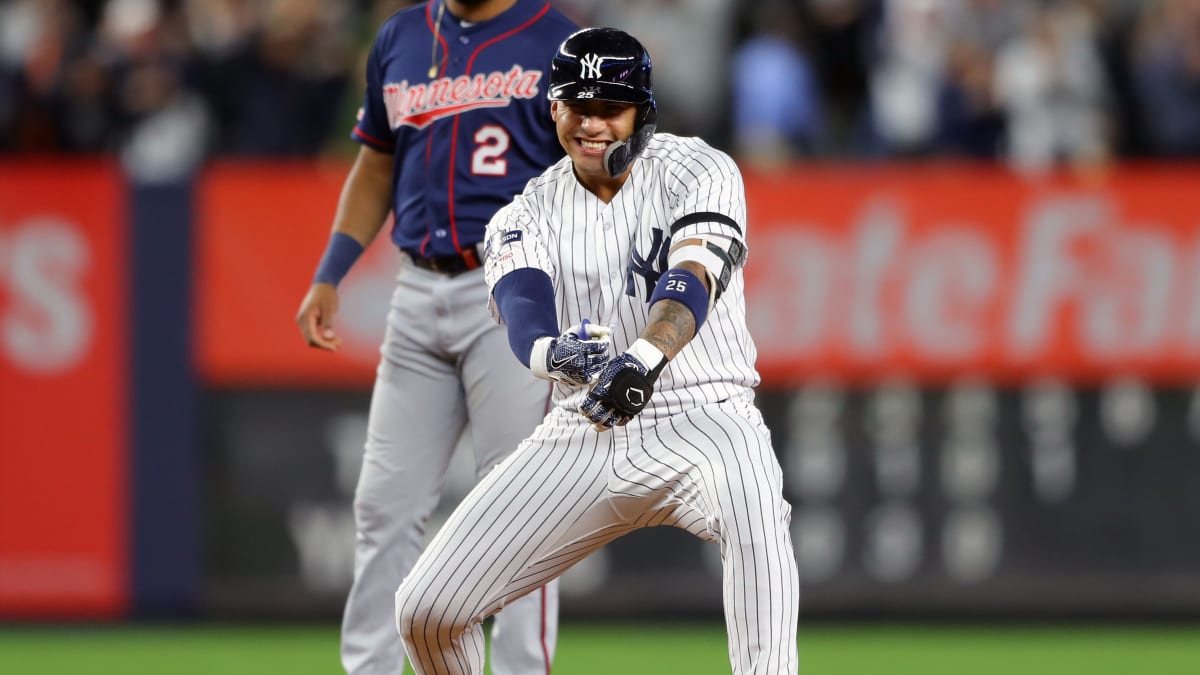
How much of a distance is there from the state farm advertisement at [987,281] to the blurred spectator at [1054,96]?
0.58 meters

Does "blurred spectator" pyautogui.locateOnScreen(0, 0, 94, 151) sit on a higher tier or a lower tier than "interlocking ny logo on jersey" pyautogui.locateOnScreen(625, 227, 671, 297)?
higher

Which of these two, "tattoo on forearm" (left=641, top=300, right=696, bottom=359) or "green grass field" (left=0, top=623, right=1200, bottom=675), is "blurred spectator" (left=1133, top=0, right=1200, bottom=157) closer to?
"green grass field" (left=0, top=623, right=1200, bottom=675)

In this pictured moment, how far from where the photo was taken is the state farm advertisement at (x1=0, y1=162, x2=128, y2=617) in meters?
9.04

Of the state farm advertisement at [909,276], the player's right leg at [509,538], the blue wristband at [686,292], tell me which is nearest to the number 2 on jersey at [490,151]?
the player's right leg at [509,538]

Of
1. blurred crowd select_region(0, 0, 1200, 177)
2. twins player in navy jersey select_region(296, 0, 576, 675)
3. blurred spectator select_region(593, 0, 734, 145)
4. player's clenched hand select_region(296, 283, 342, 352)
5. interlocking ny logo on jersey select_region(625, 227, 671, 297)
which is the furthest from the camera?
blurred spectator select_region(593, 0, 734, 145)

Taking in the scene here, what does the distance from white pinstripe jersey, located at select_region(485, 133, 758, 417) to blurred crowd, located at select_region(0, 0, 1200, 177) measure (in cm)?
486

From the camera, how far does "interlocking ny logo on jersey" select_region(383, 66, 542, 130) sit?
224 inches

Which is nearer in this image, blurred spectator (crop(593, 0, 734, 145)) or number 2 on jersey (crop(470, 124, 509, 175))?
number 2 on jersey (crop(470, 124, 509, 175))

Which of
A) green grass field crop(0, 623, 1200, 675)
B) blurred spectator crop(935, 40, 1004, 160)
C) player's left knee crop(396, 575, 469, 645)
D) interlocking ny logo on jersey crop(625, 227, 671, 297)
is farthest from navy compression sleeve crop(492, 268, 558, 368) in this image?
blurred spectator crop(935, 40, 1004, 160)

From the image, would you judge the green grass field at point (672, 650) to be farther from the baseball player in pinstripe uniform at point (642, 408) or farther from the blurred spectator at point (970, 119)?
the baseball player in pinstripe uniform at point (642, 408)

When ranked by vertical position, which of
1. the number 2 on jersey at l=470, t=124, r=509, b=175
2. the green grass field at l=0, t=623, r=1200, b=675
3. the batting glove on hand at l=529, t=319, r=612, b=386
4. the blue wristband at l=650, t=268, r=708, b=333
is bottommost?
the green grass field at l=0, t=623, r=1200, b=675

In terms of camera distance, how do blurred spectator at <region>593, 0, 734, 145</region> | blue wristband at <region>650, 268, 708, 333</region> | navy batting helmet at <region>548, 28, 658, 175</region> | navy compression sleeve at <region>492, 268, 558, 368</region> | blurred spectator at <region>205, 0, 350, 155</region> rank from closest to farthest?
blue wristband at <region>650, 268, 708, 333</region>
navy compression sleeve at <region>492, 268, 558, 368</region>
navy batting helmet at <region>548, 28, 658, 175</region>
blurred spectator at <region>205, 0, 350, 155</region>
blurred spectator at <region>593, 0, 734, 145</region>

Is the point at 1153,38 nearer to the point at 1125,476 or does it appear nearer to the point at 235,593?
the point at 1125,476

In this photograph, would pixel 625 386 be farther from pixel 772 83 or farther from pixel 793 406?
pixel 772 83
